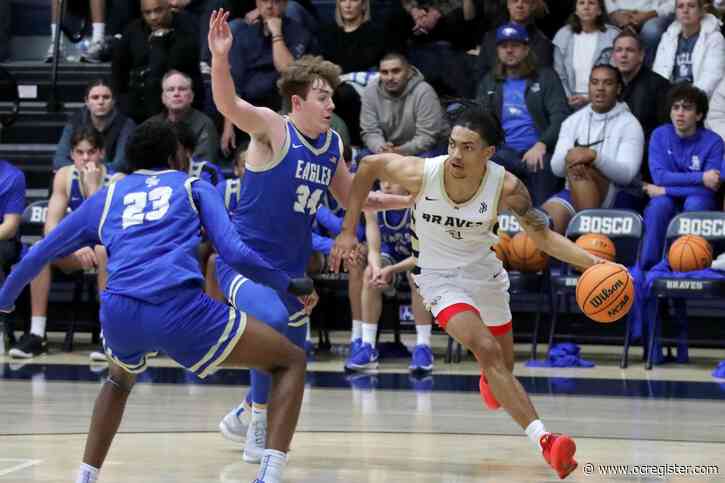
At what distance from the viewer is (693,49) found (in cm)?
1062

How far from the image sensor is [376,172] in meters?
6.27

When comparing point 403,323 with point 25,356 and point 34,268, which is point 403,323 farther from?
point 34,268

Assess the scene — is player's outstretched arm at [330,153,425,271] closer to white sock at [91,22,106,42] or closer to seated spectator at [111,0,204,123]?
seated spectator at [111,0,204,123]

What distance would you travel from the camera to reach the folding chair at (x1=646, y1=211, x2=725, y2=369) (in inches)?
367

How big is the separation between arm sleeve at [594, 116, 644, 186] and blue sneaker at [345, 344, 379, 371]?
2.24 metres

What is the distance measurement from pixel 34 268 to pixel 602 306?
101 inches

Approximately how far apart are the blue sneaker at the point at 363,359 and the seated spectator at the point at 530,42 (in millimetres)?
2851

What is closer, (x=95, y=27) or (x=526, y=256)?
(x=526, y=256)

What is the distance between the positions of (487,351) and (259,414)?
112 cm

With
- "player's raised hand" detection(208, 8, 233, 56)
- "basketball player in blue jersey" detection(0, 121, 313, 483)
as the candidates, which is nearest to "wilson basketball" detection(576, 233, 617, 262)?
"player's raised hand" detection(208, 8, 233, 56)

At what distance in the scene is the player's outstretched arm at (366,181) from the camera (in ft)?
20.0

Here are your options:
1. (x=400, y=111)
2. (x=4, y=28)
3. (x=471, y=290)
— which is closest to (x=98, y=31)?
(x=4, y=28)

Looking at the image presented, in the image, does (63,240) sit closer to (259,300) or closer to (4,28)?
(259,300)

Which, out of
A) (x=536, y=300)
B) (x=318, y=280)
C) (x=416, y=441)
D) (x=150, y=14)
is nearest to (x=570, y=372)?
(x=536, y=300)
